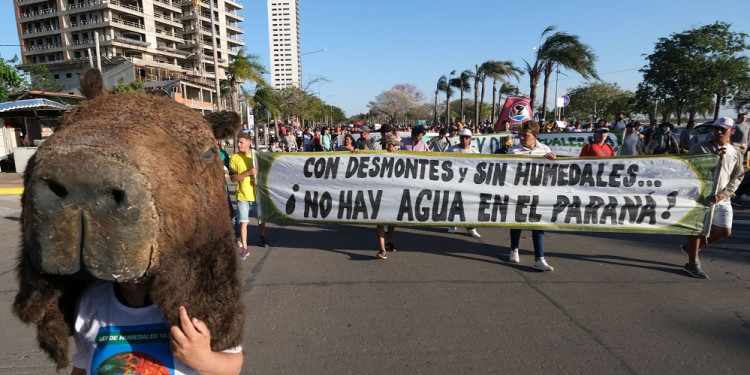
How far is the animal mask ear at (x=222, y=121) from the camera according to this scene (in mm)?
1402

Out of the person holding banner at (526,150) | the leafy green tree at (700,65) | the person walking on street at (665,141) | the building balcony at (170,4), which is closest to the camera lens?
the person holding banner at (526,150)

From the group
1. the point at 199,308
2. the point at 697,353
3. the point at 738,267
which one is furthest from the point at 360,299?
the point at 738,267

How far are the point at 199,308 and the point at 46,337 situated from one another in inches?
18.5

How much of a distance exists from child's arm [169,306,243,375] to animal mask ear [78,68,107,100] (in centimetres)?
75

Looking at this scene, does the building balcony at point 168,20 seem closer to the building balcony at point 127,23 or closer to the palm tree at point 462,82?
the building balcony at point 127,23

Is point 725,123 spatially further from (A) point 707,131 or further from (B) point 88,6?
(B) point 88,6

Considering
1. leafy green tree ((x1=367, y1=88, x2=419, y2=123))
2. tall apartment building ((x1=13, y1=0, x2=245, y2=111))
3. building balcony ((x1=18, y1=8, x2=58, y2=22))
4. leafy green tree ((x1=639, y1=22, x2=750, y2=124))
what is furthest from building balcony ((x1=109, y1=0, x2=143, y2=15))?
leafy green tree ((x1=639, y1=22, x2=750, y2=124))

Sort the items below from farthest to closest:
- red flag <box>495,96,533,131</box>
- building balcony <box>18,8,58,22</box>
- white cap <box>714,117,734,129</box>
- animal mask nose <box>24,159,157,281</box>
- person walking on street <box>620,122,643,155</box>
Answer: building balcony <box>18,8,58,22</box> → red flag <box>495,96,533,131</box> → person walking on street <box>620,122,643,155</box> → white cap <box>714,117,734,129</box> → animal mask nose <box>24,159,157,281</box>

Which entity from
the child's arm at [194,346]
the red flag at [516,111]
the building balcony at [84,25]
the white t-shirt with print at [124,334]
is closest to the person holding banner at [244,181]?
the white t-shirt with print at [124,334]

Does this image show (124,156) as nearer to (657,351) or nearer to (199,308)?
(199,308)

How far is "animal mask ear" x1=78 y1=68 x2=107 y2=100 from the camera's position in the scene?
1.26 m

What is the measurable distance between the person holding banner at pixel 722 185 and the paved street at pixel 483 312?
27cm

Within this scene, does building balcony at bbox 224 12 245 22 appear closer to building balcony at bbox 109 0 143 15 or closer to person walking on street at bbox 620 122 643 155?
building balcony at bbox 109 0 143 15

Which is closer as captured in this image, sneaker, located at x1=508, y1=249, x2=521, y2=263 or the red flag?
sneaker, located at x1=508, y1=249, x2=521, y2=263
